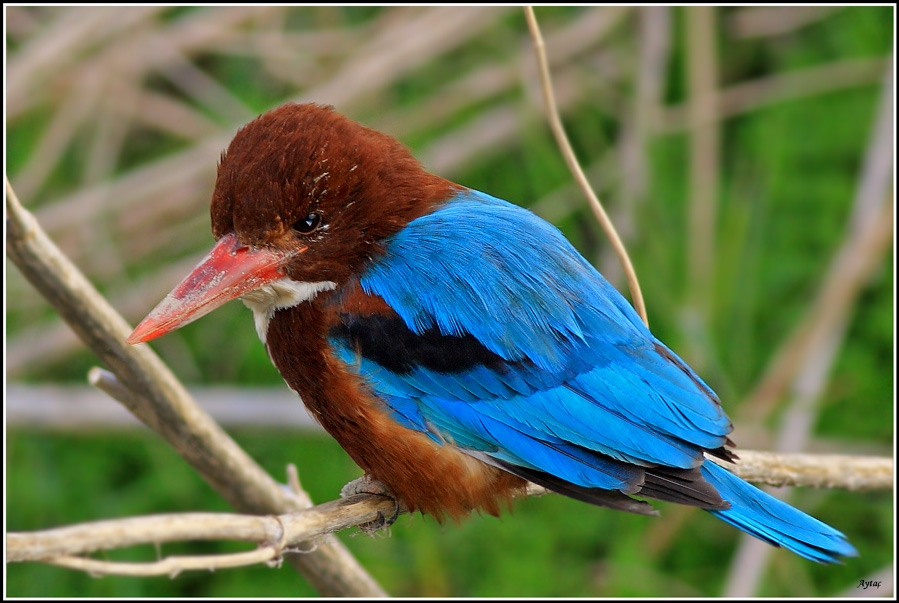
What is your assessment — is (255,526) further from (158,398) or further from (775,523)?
(775,523)

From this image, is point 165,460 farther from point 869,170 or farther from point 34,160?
point 869,170

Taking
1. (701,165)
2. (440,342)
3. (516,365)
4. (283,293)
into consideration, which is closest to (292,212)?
(283,293)

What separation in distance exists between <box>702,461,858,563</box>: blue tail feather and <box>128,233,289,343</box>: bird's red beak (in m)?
0.93

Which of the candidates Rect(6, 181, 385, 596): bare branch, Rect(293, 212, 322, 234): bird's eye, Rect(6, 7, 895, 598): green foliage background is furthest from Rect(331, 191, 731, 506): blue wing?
Rect(6, 7, 895, 598): green foliage background

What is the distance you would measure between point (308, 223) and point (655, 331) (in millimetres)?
1517

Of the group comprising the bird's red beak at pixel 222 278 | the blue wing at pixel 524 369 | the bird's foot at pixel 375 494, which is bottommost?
the bird's foot at pixel 375 494

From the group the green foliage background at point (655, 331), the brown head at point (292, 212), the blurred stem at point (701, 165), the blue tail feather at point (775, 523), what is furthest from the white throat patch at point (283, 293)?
the blurred stem at point (701, 165)

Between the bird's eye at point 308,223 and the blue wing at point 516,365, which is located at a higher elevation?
the bird's eye at point 308,223

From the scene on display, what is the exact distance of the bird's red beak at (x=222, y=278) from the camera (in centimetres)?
188

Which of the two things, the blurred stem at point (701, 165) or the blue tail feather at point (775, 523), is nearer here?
the blue tail feather at point (775, 523)

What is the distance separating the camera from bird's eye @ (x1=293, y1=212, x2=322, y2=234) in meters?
1.92

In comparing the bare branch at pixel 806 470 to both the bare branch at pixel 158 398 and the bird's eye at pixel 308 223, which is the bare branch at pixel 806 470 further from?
the bird's eye at pixel 308 223

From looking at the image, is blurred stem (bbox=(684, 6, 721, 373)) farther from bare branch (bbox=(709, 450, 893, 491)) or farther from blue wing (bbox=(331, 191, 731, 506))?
→ blue wing (bbox=(331, 191, 731, 506))

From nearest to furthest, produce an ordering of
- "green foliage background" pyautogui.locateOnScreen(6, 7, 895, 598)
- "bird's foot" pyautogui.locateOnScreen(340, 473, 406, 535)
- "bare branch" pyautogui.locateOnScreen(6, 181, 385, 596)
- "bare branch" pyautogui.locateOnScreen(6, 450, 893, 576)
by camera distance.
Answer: "bare branch" pyautogui.locateOnScreen(6, 450, 893, 576)
"bare branch" pyautogui.locateOnScreen(6, 181, 385, 596)
"bird's foot" pyautogui.locateOnScreen(340, 473, 406, 535)
"green foliage background" pyautogui.locateOnScreen(6, 7, 895, 598)
